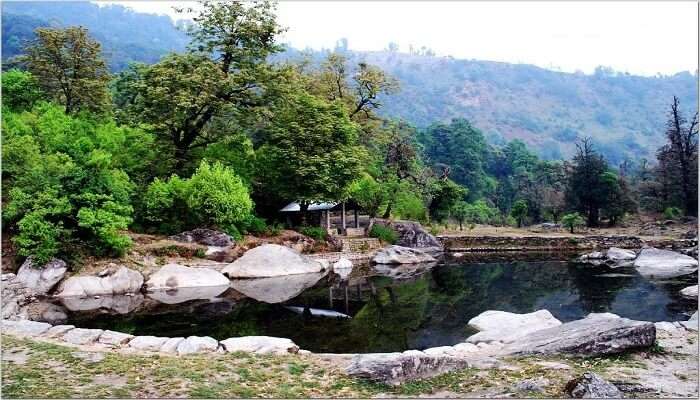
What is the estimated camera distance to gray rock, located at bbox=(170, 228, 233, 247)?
24.8 meters

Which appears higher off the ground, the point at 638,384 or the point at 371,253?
the point at 638,384

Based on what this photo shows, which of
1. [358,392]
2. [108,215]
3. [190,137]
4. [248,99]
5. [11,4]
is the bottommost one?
[358,392]

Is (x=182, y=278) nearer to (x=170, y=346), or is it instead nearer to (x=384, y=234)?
(x=170, y=346)

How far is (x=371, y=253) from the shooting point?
31281 millimetres

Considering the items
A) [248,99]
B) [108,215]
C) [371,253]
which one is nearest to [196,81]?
[248,99]

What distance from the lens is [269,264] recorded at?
2478 centimetres

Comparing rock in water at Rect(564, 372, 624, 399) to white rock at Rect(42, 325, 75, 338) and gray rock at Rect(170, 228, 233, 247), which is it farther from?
gray rock at Rect(170, 228, 233, 247)

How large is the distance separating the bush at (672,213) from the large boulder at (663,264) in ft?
48.9

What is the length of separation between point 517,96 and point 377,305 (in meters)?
162

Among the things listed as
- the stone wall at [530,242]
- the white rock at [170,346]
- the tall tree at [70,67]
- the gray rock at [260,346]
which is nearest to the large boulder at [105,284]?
the white rock at [170,346]

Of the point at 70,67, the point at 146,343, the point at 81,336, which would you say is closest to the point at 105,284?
the point at 81,336

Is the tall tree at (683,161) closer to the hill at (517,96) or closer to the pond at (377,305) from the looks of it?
the pond at (377,305)

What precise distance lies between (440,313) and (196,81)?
17.2m

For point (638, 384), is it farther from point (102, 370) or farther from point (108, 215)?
point (108, 215)
